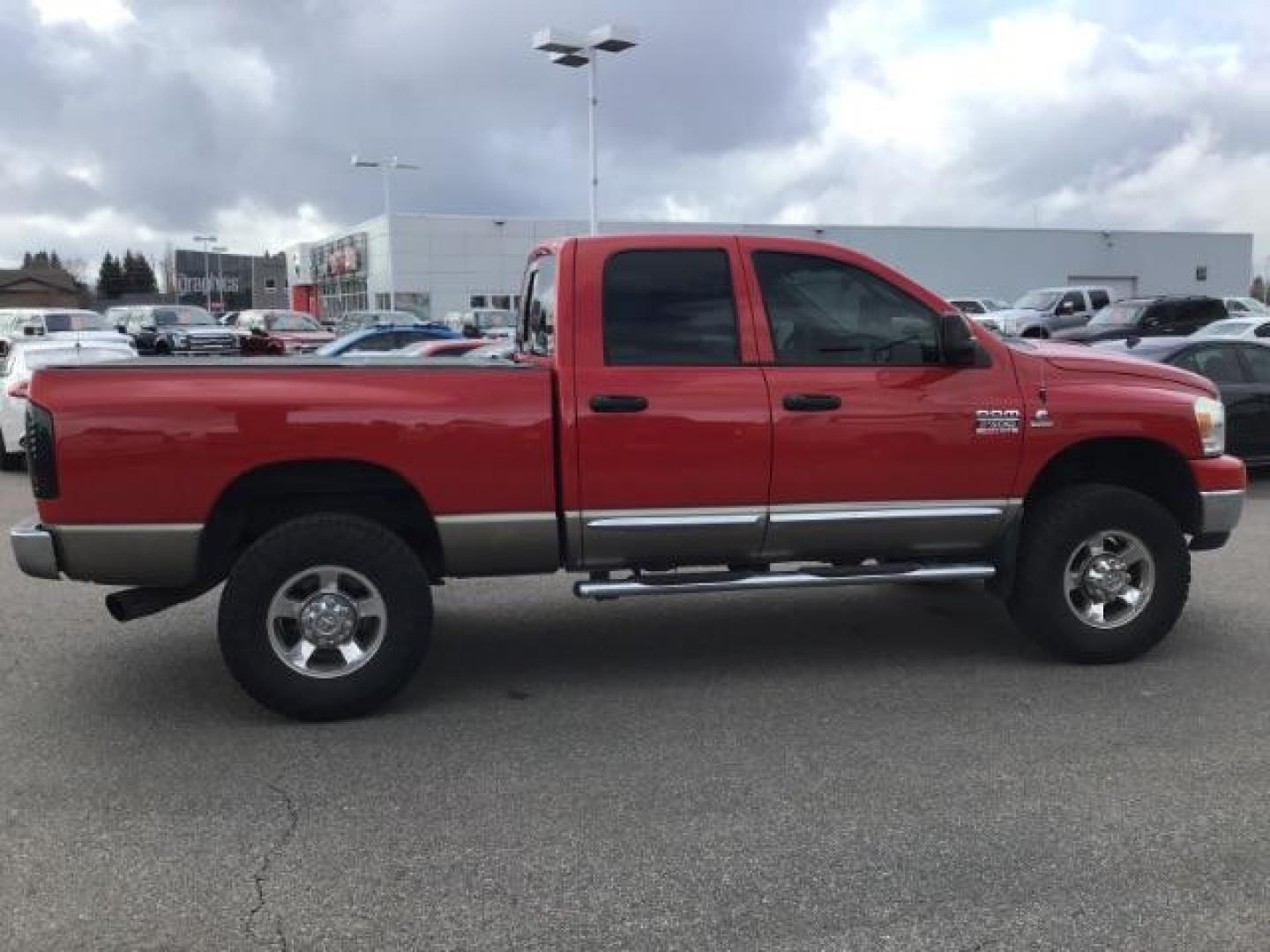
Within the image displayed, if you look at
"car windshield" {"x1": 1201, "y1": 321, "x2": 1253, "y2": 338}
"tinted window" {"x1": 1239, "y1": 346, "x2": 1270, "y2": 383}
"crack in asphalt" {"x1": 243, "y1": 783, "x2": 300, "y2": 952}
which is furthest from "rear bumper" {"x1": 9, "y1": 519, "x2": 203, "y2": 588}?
"car windshield" {"x1": 1201, "y1": 321, "x2": 1253, "y2": 338}

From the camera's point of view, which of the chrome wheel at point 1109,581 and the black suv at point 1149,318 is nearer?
the chrome wheel at point 1109,581

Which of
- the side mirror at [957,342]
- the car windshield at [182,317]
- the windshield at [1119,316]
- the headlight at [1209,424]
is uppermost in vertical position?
the car windshield at [182,317]

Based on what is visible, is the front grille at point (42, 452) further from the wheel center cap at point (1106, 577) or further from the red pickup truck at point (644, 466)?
the wheel center cap at point (1106, 577)

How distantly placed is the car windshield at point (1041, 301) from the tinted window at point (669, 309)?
28919mm

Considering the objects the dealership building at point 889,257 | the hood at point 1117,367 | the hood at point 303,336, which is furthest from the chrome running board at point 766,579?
the dealership building at point 889,257

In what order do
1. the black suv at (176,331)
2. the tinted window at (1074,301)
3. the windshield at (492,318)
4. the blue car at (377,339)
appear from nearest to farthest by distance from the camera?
1. the blue car at (377,339)
2. the black suv at (176,331)
3. the tinted window at (1074,301)
4. the windshield at (492,318)

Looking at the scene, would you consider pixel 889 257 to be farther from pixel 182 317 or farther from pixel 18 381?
pixel 18 381

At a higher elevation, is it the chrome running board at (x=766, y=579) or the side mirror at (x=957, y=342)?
the side mirror at (x=957, y=342)

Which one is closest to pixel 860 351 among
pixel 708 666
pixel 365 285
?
pixel 708 666

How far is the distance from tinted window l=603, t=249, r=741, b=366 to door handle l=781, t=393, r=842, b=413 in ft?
0.97

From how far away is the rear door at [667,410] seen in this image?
4.95 m

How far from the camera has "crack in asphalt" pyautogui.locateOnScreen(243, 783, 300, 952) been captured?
10.4ft

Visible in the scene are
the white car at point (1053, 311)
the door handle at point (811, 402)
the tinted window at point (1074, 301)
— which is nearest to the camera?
the door handle at point (811, 402)

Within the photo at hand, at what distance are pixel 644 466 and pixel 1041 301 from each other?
98.5 ft
